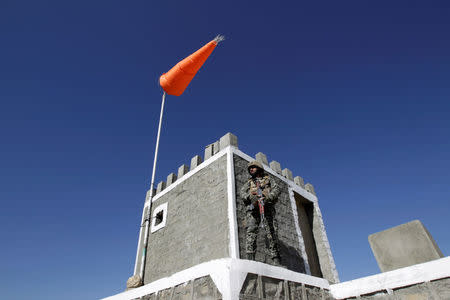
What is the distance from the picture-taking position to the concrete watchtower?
377cm

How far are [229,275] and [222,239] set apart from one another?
3156mm

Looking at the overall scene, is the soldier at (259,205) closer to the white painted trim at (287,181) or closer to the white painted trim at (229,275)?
the white painted trim at (229,275)

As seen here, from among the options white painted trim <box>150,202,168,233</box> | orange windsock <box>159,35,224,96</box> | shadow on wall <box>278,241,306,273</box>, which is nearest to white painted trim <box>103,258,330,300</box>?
shadow on wall <box>278,241,306,273</box>

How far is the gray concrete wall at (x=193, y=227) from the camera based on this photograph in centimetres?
681

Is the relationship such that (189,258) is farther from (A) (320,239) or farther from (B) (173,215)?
(A) (320,239)

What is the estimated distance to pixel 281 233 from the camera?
771 cm

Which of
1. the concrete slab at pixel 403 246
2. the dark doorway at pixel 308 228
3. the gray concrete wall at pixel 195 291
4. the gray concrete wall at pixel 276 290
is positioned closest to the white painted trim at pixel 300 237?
the dark doorway at pixel 308 228

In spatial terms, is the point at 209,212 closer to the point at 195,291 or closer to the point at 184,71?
the point at 195,291

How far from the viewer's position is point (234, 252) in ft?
19.9

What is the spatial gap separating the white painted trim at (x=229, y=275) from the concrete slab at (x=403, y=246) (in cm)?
126

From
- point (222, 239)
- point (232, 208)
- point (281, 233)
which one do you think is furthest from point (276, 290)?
point (281, 233)

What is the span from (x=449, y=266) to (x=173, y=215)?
23.7 ft

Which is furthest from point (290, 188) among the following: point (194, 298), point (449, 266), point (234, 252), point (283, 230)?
point (194, 298)

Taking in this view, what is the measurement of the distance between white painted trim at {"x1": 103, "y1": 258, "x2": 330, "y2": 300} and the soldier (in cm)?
77
